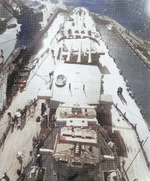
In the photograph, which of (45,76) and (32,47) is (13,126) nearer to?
(45,76)

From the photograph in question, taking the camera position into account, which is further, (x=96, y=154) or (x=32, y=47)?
(x=32, y=47)

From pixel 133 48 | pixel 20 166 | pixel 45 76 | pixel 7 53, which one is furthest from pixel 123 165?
pixel 7 53

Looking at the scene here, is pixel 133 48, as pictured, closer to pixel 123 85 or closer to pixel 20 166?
pixel 123 85

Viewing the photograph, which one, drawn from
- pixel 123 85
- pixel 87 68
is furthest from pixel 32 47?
pixel 123 85

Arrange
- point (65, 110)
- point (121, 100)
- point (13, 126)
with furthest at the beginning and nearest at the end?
point (121, 100)
point (13, 126)
point (65, 110)

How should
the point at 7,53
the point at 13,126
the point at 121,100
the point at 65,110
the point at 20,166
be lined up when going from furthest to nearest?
the point at 7,53 < the point at 121,100 < the point at 13,126 < the point at 65,110 < the point at 20,166

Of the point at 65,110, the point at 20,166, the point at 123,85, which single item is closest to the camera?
the point at 20,166

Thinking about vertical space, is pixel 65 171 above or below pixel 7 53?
below

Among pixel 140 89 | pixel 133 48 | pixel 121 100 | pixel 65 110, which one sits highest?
pixel 133 48

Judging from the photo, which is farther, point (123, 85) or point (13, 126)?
point (123, 85)
